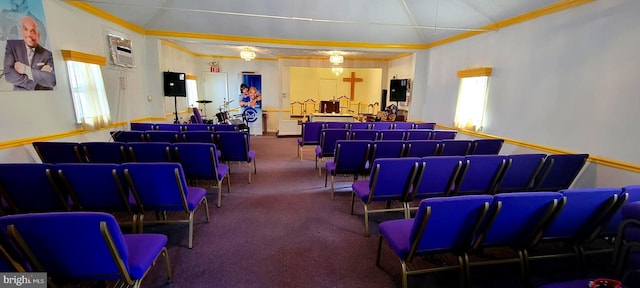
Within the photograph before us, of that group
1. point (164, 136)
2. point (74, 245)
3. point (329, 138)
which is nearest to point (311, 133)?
point (329, 138)

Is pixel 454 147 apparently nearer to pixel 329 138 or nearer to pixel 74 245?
pixel 329 138

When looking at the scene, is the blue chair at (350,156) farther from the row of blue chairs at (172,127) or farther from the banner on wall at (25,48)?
the banner on wall at (25,48)

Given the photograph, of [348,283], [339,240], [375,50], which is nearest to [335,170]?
[339,240]

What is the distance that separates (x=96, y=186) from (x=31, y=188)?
516 mm

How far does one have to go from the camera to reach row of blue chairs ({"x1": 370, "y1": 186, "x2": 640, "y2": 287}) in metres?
1.69

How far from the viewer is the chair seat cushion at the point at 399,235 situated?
1888 mm

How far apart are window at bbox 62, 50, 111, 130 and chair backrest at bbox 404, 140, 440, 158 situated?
193 inches

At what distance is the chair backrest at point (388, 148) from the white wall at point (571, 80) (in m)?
2.27

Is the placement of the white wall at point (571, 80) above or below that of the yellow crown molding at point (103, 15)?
below

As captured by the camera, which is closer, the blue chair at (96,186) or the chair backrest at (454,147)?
the blue chair at (96,186)

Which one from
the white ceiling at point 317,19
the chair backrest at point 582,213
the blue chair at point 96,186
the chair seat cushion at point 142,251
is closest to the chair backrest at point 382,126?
the white ceiling at point 317,19

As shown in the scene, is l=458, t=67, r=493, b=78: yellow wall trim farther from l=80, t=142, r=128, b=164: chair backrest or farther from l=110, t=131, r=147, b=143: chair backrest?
l=110, t=131, r=147, b=143: chair backrest

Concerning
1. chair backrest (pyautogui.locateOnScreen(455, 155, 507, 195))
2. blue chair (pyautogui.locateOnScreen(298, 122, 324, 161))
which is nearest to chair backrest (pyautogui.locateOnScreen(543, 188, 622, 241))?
chair backrest (pyautogui.locateOnScreen(455, 155, 507, 195))

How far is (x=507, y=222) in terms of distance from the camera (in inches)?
73.2
